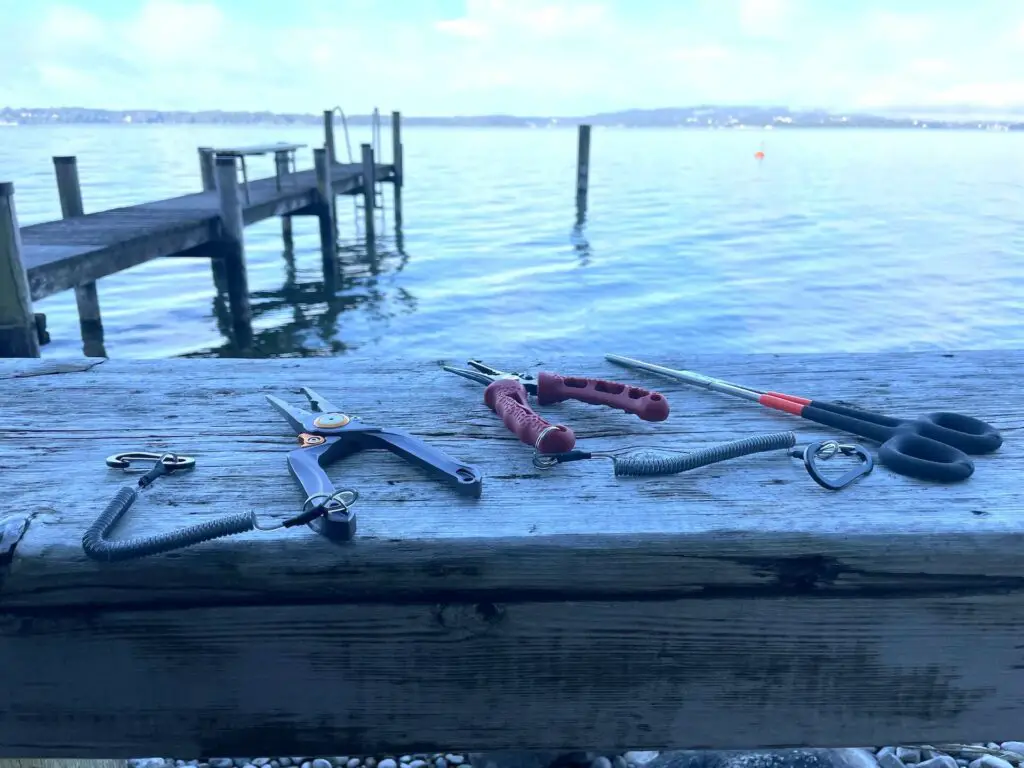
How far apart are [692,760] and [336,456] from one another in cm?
240

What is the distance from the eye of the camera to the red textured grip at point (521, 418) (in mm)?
1612

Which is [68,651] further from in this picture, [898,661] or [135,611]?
[898,661]

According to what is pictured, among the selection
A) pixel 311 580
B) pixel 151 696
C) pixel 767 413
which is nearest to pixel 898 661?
pixel 767 413

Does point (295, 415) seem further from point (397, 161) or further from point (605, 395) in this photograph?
point (397, 161)

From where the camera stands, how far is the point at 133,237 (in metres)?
10.5

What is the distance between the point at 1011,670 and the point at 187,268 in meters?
22.5

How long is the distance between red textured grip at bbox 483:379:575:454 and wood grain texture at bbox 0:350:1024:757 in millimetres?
118

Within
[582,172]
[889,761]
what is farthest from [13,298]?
[582,172]

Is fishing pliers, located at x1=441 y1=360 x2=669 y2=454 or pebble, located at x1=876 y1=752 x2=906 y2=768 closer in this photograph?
fishing pliers, located at x1=441 y1=360 x2=669 y2=454

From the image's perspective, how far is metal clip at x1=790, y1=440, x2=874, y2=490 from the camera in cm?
150

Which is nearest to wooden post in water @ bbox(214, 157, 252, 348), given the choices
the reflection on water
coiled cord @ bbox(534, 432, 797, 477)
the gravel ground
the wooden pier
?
the wooden pier

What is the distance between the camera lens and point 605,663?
1.39 metres

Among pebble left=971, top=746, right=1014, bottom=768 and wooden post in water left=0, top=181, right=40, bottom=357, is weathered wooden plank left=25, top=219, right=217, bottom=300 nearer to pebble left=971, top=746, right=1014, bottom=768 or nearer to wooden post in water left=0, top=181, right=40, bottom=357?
wooden post in water left=0, top=181, right=40, bottom=357

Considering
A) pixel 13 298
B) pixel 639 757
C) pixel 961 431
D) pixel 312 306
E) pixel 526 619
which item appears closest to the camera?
pixel 526 619
